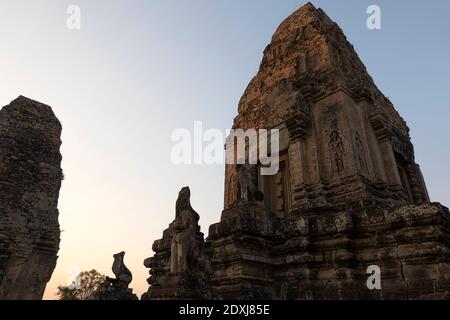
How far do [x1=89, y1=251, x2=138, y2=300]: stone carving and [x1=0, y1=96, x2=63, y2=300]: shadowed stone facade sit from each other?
5.16 meters

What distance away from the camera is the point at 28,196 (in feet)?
46.2

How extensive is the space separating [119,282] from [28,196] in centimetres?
709

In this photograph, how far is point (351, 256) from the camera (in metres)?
Answer: 6.45

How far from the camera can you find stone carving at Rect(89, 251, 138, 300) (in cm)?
948

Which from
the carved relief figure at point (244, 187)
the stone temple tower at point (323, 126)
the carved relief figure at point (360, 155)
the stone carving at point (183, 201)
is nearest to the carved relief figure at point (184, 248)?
the stone carving at point (183, 201)

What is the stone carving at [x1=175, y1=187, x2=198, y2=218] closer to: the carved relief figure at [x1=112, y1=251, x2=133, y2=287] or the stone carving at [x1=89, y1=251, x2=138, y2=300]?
the stone carving at [x1=89, y1=251, x2=138, y2=300]

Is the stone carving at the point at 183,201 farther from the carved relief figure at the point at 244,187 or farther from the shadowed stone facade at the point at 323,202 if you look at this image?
the carved relief figure at the point at 244,187

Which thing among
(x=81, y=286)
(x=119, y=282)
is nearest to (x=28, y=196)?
(x=119, y=282)

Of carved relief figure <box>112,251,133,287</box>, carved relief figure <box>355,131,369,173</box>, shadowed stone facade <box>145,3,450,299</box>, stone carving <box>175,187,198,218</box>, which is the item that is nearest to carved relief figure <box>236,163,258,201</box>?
shadowed stone facade <box>145,3,450,299</box>

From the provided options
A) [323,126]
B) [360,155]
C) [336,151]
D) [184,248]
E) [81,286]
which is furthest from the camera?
[81,286]

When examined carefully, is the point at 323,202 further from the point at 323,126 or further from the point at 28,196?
the point at 28,196

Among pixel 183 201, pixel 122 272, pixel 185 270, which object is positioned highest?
pixel 183 201
